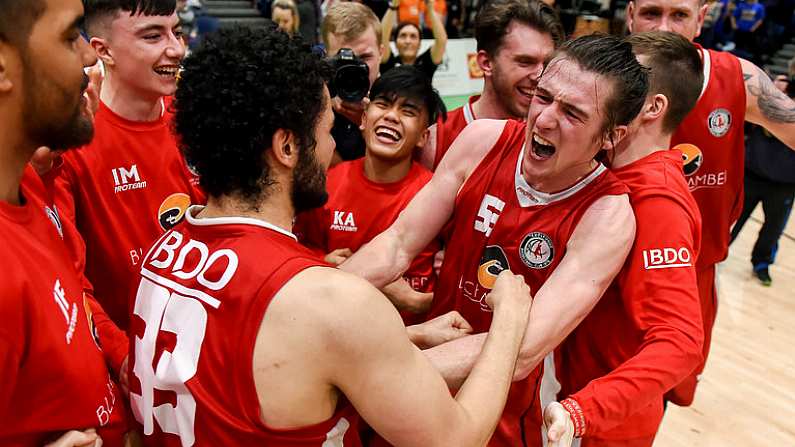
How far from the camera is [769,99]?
10.9ft

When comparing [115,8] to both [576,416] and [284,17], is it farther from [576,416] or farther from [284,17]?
[284,17]

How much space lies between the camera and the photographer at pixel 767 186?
592 cm

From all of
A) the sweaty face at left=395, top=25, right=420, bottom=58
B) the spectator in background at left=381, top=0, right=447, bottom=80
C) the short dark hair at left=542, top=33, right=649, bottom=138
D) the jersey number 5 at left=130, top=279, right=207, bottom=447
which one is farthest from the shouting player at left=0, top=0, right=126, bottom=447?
the sweaty face at left=395, top=25, right=420, bottom=58

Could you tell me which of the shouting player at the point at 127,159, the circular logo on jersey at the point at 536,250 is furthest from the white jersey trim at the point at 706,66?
the shouting player at the point at 127,159

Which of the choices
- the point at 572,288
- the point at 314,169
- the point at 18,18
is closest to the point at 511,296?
the point at 572,288

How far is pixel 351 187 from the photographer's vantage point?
3023mm

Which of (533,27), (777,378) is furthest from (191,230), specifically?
(777,378)

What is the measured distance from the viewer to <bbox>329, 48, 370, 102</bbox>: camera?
10.2 ft

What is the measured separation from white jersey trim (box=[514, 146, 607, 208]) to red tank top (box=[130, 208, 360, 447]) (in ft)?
3.20

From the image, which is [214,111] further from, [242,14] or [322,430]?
[242,14]

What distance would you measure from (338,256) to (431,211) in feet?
1.66

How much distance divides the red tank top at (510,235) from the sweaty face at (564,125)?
7cm

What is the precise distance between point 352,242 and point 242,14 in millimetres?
12320

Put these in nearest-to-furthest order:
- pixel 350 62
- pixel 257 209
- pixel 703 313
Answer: pixel 257 209
pixel 350 62
pixel 703 313
